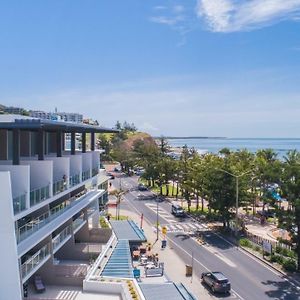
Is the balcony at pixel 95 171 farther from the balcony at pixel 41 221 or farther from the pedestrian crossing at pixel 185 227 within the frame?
the pedestrian crossing at pixel 185 227

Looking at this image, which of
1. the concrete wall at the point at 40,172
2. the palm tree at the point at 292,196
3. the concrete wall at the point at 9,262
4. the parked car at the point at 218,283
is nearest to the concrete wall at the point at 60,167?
the concrete wall at the point at 40,172

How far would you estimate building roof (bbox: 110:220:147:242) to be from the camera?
138ft

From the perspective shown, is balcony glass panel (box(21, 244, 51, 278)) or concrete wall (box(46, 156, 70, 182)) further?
concrete wall (box(46, 156, 70, 182))

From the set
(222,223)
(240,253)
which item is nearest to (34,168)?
(240,253)

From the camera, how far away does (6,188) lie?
2106cm

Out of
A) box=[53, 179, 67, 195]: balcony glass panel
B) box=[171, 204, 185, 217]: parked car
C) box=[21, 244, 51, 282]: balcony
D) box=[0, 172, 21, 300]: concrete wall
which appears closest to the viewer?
box=[0, 172, 21, 300]: concrete wall

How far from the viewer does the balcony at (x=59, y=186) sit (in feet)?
94.6

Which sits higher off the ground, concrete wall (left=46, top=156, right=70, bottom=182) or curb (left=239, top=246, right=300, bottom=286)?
concrete wall (left=46, top=156, right=70, bottom=182)

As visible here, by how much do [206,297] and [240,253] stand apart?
1258 cm

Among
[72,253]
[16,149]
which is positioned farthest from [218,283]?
[16,149]

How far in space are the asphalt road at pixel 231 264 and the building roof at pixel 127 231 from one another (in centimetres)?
400

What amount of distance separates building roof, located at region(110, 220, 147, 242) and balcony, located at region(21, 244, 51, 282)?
13.7 metres

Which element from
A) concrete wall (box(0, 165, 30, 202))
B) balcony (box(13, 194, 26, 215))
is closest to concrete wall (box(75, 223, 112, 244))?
concrete wall (box(0, 165, 30, 202))

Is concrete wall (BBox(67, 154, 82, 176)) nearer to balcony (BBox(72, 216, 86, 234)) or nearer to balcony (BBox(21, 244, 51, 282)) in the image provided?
balcony (BBox(72, 216, 86, 234))
